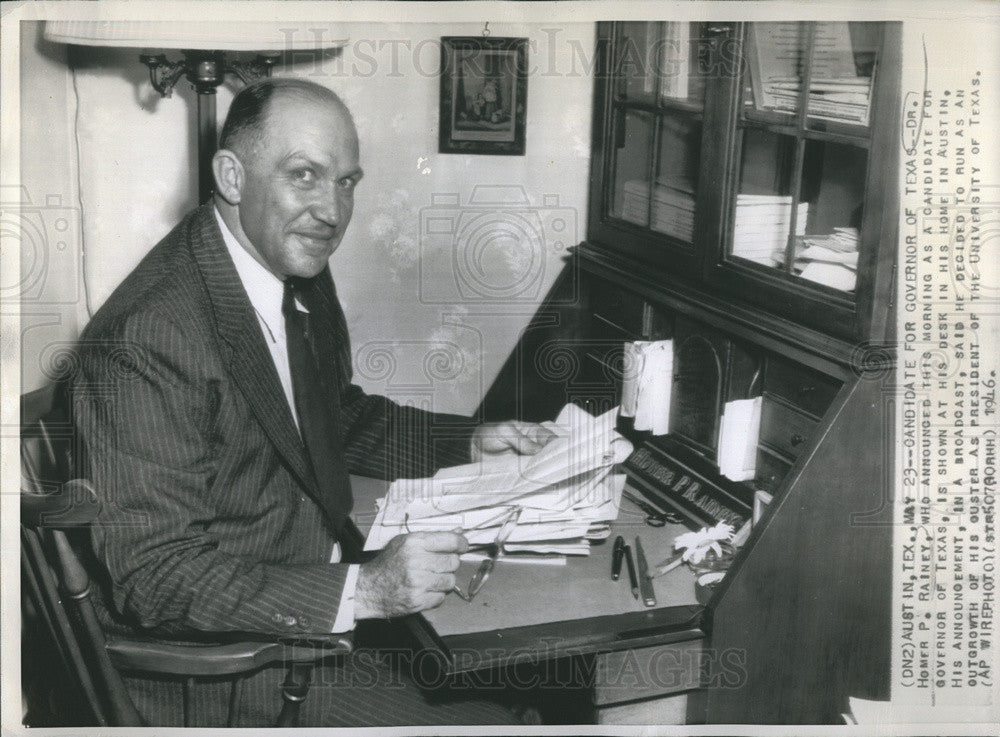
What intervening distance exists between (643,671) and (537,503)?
32 centimetres

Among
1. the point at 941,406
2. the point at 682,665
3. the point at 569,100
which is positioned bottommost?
the point at 682,665

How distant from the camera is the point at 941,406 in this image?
1393mm

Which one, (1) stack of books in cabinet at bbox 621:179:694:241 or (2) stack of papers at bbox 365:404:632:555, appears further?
(1) stack of books in cabinet at bbox 621:179:694:241

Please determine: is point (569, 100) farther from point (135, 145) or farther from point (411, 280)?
point (135, 145)

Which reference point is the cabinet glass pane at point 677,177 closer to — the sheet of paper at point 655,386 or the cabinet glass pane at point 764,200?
the cabinet glass pane at point 764,200

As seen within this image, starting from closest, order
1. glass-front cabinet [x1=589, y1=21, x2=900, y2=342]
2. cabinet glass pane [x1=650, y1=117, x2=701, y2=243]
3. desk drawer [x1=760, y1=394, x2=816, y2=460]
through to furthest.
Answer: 1. glass-front cabinet [x1=589, y1=21, x2=900, y2=342]
2. desk drawer [x1=760, y1=394, x2=816, y2=460]
3. cabinet glass pane [x1=650, y1=117, x2=701, y2=243]

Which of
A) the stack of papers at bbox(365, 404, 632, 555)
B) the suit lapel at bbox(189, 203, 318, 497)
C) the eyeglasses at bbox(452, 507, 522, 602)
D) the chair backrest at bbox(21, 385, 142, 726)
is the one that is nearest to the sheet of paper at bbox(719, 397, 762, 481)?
the stack of papers at bbox(365, 404, 632, 555)

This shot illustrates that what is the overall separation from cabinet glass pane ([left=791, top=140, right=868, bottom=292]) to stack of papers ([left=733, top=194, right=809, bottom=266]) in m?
0.03

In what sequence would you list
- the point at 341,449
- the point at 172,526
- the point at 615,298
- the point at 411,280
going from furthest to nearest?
the point at 411,280 → the point at 615,298 → the point at 341,449 → the point at 172,526

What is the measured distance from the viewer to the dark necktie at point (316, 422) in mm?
1617

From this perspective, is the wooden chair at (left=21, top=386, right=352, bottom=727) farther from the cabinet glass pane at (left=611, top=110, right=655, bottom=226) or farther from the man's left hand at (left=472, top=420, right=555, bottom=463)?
the cabinet glass pane at (left=611, top=110, right=655, bottom=226)

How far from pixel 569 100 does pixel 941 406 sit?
117cm

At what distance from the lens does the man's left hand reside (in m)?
1.84

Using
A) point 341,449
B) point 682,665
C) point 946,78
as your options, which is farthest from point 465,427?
point 946,78
